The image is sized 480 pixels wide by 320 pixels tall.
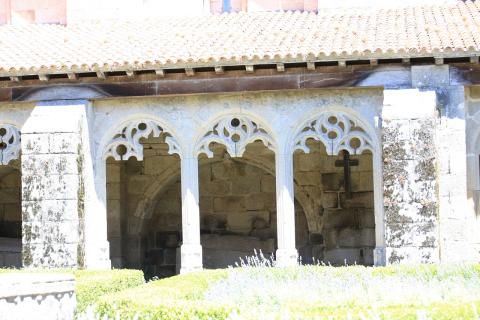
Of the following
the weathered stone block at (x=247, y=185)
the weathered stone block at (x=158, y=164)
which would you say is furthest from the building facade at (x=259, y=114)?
the weathered stone block at (x=247, y=185)

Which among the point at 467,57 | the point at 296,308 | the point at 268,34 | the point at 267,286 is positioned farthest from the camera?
the point at 268,34

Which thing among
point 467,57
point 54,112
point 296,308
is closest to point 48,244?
point 54,112

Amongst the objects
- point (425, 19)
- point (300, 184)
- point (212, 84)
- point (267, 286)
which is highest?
point (425, 19)

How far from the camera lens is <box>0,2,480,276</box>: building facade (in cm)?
1348

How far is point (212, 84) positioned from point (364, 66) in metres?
1.98

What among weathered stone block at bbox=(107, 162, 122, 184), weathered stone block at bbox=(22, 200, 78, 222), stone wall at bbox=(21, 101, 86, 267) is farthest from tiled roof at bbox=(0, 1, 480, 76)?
weathered stone block at bbox=(107, 162, 122, 184)

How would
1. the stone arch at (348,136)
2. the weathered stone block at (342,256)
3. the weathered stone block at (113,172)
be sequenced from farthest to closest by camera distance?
the weathered stone block at (113,172)
the weathered stone block at (342,256)
the stone arch at (348,136)

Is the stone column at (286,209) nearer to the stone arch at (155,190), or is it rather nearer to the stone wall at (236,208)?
the stone wall at (236,208)

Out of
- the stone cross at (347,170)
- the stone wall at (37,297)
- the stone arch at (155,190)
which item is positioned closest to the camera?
the stone wall at (37,297)

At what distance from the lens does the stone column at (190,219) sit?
14484 mm

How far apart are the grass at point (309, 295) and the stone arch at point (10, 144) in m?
3.84

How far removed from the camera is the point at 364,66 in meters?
14.0

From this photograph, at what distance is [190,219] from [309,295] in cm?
479

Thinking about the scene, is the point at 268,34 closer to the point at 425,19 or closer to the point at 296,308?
the point at 425,19
